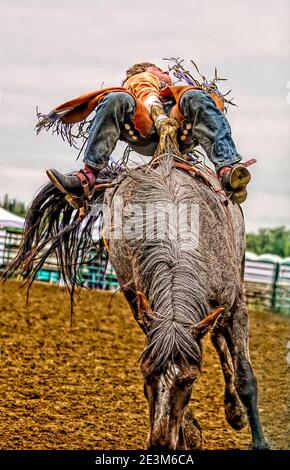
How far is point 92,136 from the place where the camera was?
4.97m

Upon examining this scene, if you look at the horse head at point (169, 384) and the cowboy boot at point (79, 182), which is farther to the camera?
the cowboy boot at point (79, 182)

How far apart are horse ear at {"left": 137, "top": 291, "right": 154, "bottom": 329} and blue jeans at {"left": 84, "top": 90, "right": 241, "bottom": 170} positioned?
4.03ft

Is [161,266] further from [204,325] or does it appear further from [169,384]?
[169,384]

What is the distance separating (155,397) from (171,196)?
1185mm

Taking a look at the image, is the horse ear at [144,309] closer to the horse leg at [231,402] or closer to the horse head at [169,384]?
the horse head at [169,384]

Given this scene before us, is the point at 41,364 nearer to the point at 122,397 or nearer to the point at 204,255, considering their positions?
the point at 122,397

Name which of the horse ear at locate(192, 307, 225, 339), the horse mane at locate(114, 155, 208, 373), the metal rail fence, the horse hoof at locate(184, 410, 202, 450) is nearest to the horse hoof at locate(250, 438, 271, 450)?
the horse hoof at locate(184, 410, 202, 450)

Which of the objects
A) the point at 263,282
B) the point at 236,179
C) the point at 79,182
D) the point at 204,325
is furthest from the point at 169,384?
the point at 263,282

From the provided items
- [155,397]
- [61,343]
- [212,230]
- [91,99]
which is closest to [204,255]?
[212,230]

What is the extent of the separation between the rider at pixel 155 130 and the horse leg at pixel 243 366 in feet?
2.45

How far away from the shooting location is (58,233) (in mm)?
5953

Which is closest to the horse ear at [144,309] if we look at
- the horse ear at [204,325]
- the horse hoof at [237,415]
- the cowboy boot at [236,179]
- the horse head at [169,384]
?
the horse head at [169,384]

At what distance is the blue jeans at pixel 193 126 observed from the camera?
4922mm

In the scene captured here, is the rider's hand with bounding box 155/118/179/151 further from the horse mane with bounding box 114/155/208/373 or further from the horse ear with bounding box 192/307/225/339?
the horse ear with bounding box 192/307/225/339
